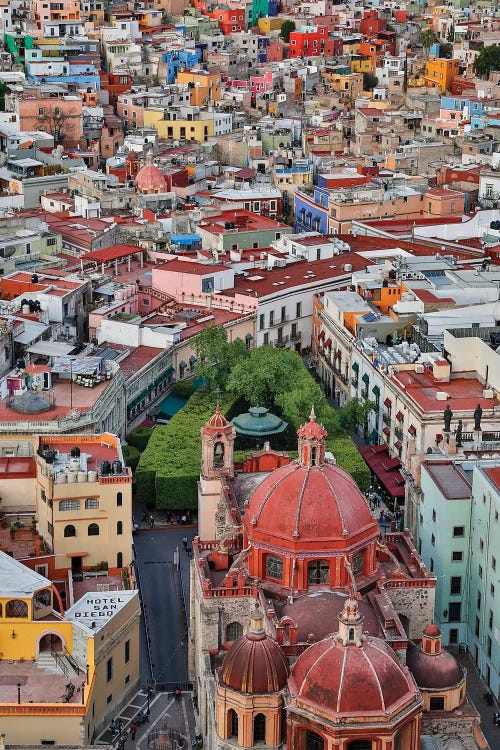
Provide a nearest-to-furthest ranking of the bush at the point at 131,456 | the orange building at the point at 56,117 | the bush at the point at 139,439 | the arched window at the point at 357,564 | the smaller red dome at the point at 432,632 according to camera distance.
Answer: the smaller red dome at the point at 432,632, the arched window at the point at 357,564, the bush at the point at 131,456, the bush at the point at 139,439, the orange building at the point at 56,117

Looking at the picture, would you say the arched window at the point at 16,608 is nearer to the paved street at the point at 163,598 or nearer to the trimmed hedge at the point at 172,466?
the paved street at the point at 163,598

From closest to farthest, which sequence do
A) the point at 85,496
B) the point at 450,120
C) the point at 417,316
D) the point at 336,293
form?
the point at 85,496
the point at 417,316
the point at 336,293
the point at 450,120

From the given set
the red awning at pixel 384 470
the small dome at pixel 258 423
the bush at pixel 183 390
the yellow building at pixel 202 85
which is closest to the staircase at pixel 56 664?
the red awning at pixel 384 470

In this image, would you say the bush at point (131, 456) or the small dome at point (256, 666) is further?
the bush at point (131, 456)

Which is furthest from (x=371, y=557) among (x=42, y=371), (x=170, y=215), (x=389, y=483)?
(x=170, y=215)

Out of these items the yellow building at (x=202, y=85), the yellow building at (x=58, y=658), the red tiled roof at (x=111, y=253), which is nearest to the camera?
the yellow building at (x=58, y=658)

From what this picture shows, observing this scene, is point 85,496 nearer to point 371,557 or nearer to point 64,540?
point 64,540

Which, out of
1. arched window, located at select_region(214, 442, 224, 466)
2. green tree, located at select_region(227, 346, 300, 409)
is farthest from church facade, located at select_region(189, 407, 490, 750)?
green tree, located at select_region(227, 346, 300, 409)
